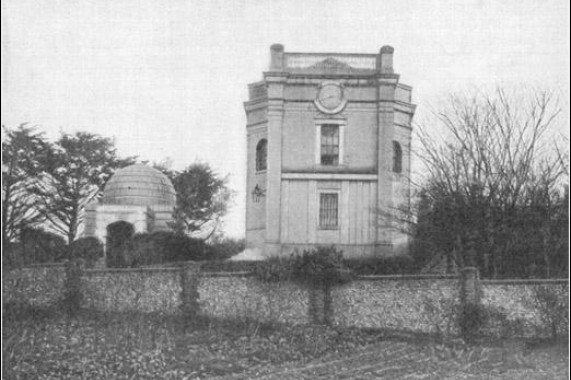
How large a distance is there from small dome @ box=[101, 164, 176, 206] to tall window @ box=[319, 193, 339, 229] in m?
11.5

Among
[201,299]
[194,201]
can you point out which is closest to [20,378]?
[201,299]

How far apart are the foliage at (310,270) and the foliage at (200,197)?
1163 inches

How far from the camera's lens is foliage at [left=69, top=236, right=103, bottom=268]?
A: 88.1 feet

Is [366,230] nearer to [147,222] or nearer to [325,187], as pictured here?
[325,187]

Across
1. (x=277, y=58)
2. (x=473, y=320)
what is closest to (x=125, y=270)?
(x=473, y=320)

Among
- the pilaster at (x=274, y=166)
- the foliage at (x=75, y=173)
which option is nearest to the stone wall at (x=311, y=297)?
the pilaster at (x=274, y=166)

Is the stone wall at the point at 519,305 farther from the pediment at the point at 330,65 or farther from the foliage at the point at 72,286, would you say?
the pediment at the point at 330,65

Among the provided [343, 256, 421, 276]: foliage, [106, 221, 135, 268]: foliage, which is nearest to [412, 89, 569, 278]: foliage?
[343, 256, 421, 276]: foliage

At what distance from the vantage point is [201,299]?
19.5 metres

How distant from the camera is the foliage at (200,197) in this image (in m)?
49.2

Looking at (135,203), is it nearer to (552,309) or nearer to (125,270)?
(125,270)

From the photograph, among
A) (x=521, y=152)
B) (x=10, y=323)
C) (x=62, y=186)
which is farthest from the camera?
(x=62, y=186)

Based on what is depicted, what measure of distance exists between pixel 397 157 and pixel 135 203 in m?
14.3

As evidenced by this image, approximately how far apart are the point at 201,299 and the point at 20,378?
9.01 metres
